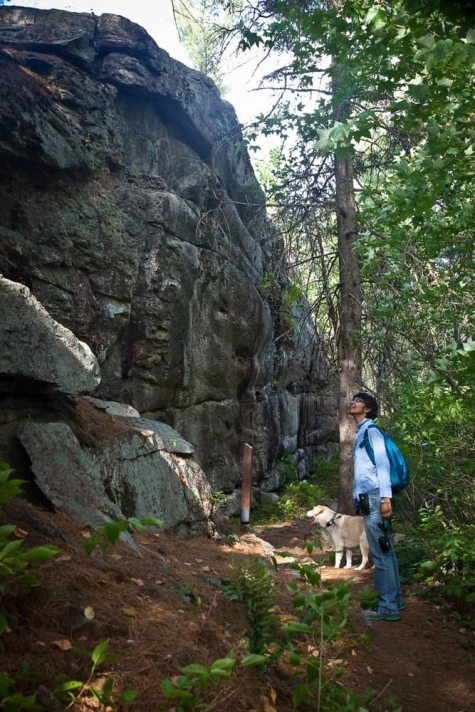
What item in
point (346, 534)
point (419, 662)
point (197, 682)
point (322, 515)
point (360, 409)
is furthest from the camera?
point (322, 515)

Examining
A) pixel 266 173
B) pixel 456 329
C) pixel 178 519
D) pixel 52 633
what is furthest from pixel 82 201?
pixel 266 173

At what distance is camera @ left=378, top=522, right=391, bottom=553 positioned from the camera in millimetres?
5430

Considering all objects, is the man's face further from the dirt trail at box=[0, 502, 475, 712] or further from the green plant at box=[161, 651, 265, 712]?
the green plant at box=[161, 651, 265, 712]

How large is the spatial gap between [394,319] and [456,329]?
144 cm

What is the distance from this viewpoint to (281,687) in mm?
3139

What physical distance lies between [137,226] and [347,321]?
424cm

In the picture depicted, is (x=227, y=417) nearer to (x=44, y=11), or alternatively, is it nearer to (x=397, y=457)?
(x=397, y=457)

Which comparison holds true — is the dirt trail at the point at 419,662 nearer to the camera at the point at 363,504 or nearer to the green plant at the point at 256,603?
the green plant at the point at 256,603

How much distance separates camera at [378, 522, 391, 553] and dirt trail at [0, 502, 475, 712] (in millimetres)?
724

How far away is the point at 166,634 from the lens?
3154mm

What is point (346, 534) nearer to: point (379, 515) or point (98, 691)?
point (379, 515)

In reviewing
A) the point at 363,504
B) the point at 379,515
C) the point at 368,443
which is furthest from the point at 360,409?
the point at 379,515

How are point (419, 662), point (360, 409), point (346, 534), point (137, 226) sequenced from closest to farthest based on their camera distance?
1. point (419, 662)
2. point (360, 409)
3. point (346, 534)
4. point (137, 226)

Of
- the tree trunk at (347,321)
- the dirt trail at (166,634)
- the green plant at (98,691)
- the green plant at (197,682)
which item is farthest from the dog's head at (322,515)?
the green plant at (98,691)
